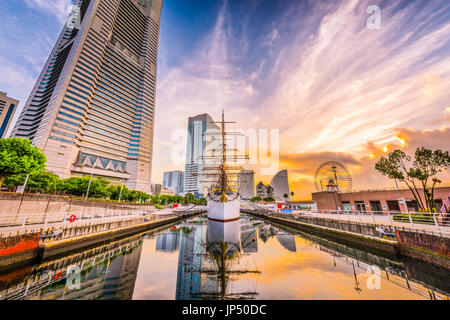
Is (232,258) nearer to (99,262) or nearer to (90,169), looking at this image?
(99,262)

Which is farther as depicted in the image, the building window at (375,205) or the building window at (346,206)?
the building window at (346,206)

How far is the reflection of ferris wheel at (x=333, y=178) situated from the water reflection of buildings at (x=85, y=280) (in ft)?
130

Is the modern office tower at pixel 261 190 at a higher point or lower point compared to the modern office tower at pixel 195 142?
lower

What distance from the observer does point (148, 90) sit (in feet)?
282

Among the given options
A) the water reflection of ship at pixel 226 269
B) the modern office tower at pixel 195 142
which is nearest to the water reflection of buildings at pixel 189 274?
the water reflection of ship at pixel 226 269

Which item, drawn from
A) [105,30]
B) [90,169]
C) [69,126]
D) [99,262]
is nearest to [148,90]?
[105,30]

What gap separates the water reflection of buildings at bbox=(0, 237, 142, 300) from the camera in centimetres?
548

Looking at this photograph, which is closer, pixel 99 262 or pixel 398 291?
pixel 398 291

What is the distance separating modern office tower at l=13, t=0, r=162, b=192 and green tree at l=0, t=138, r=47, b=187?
141 feet

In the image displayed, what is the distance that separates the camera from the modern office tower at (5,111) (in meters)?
85.9

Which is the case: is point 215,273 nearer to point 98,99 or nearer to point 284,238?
point 284,238

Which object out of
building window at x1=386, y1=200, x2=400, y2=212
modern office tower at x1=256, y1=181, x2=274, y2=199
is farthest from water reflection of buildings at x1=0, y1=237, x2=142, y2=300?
modern office tower at x1=256, y1=181, x2=274, y2=199

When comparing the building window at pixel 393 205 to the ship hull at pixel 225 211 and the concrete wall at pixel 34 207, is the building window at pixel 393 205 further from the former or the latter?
the concrete wall at pixel 34 207
